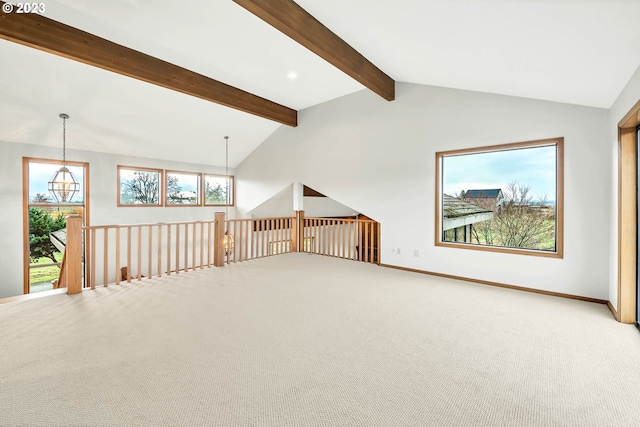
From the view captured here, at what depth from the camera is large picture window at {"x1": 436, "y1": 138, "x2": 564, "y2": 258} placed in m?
3.75

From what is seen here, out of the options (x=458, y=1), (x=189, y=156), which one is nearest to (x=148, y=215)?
(x=189, y=156)

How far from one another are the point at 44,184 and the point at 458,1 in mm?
7523

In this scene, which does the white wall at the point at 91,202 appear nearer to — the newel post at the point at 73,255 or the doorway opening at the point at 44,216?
the doorway opening at the point at 44,216

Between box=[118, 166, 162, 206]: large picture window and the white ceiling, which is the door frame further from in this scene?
box=[118, 166, 162, 206]: large picture window

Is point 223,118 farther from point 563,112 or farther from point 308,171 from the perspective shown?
point 563,112

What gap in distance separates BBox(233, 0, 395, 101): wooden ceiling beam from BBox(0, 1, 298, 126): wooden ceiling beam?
8.13 feet

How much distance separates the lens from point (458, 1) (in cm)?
216

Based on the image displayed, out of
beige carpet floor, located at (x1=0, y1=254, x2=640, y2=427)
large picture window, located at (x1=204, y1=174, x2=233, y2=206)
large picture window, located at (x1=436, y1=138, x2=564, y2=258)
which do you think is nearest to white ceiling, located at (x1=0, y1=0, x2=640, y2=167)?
large picture window, located at (x1=436, y1=138, x2=564, y2=258)

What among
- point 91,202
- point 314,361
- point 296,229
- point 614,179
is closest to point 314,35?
point 314,361

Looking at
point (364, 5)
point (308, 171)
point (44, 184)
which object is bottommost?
point (44, 184)

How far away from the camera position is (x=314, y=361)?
2139 mm

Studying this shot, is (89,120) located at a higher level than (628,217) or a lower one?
higher

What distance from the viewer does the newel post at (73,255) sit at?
3.56m

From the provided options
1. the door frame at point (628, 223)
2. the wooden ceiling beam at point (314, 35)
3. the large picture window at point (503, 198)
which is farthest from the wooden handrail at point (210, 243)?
the door frame at point (628, 223)
